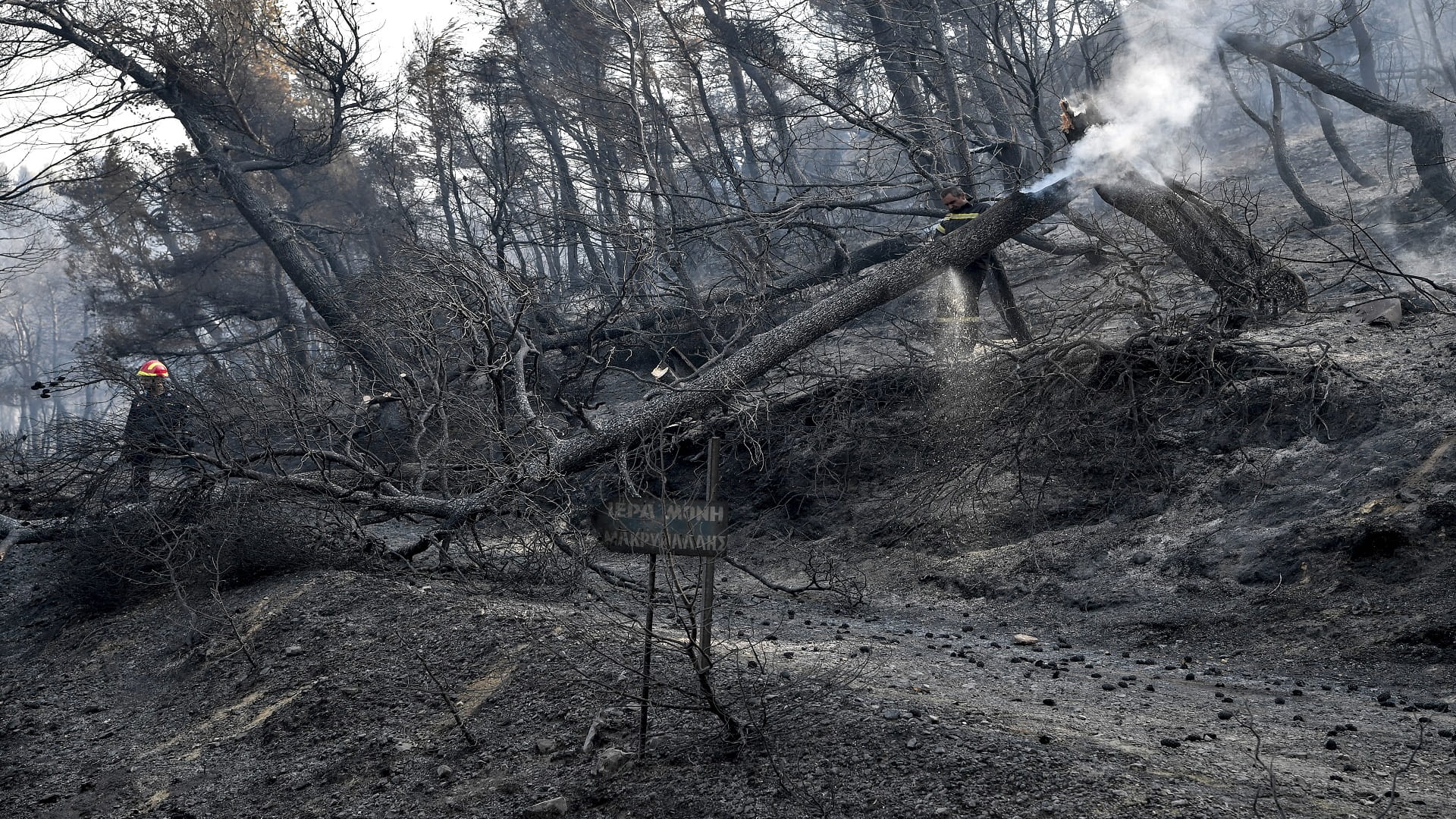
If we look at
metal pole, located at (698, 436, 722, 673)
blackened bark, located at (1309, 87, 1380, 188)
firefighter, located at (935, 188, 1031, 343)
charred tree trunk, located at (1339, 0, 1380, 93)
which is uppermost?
charred tree trunk, located at (1339, 0, 1380, 93)

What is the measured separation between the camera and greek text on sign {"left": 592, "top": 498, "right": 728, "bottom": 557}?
3.52 meters

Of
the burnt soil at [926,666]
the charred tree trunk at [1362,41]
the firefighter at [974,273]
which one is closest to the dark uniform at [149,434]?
the burnt soil at [926,666]

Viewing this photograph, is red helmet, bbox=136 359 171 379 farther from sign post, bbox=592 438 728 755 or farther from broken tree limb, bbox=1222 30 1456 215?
broken tree limb, bbox=1222 30 1456 215

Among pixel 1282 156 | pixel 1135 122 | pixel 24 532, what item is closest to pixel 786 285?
pixel 1135 122

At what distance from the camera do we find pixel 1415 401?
6145 mm

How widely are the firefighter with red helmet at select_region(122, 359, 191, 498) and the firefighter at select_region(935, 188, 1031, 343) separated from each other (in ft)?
21.1

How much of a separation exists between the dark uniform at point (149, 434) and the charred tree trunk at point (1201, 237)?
763cm

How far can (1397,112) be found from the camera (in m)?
10.5

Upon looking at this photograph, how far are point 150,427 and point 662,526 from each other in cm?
741

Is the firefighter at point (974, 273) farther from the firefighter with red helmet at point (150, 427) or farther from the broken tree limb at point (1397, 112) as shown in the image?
the firefighter with red helmet at point (150, 427)

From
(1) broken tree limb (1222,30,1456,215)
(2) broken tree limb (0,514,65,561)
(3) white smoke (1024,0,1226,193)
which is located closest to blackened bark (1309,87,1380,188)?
(1) broken tree limb (1222,30,1456,215)

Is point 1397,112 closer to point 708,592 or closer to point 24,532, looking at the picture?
point 708,592

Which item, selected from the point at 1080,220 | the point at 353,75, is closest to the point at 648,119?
the point at 353,75

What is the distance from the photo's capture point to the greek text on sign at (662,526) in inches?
138
